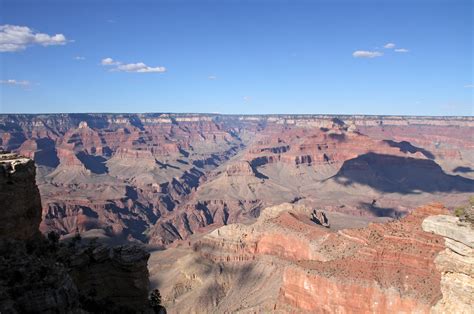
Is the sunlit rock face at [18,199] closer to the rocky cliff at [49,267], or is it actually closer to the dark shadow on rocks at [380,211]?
the rocky cliff at [49,267]

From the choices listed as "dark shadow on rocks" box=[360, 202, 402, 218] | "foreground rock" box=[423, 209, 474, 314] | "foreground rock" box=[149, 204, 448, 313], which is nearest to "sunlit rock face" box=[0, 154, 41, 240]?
"foreground rock" box=[423, 209, 474, 314]

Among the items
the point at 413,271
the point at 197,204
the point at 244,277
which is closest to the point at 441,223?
the point at 413,271

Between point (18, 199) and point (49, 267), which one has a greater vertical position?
point (18, 199)

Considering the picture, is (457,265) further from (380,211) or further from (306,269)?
(380,211)

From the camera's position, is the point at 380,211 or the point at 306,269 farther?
the point at 380,211

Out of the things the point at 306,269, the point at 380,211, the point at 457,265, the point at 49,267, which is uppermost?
the point at 49,267

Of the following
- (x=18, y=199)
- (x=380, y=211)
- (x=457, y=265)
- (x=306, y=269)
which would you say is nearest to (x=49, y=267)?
(x=18, y=199)

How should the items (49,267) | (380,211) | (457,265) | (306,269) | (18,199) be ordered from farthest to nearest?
(380,211) < (306,269) < (457,265) < (18,199) < (49,267)
